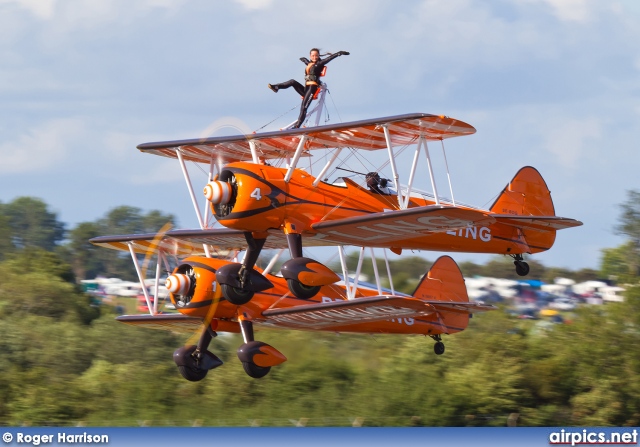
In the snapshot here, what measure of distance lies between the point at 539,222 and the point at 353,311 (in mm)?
3322

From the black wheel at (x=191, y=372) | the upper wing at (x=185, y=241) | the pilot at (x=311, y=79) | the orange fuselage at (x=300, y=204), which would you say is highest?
the pilot at (x=311, y=79)

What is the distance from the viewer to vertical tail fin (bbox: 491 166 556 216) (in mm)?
18828

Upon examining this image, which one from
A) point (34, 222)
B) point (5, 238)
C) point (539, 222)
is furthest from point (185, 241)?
point (34, 222)

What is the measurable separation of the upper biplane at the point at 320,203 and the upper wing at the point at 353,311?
93cm

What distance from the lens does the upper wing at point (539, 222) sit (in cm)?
1678

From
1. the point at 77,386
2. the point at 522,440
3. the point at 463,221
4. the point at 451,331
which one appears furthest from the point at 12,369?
the point at 463,221

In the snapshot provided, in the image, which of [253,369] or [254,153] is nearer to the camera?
[254,153]

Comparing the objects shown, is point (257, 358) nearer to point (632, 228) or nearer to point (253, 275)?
point (253, 275)

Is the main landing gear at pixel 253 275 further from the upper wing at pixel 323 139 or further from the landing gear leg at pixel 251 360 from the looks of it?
the landing gear leg at pixel 251 360

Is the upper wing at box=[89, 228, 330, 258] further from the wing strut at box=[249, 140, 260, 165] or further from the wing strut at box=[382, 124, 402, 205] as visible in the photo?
the wing strut at box=[382, 124, 402, 205]

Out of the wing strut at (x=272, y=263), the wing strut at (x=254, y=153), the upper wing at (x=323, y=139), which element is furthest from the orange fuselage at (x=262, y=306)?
the wing strut at (x=254, y=153)

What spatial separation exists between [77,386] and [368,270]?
370 inches

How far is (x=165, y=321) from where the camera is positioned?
19.9m

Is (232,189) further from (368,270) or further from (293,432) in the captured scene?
(368,270)
